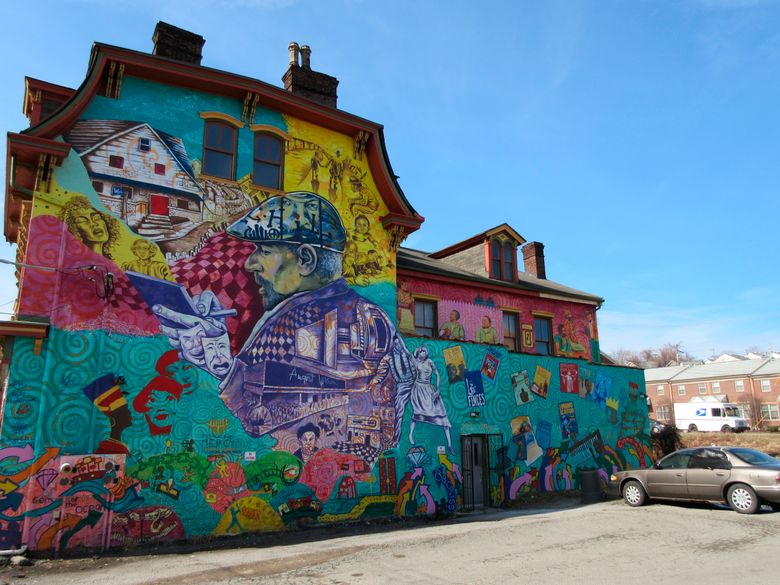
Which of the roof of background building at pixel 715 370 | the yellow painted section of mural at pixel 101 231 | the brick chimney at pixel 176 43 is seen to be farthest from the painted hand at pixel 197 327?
the roof of background building at pixel 715 370

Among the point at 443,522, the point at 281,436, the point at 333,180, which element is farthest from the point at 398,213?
the point at 443,522

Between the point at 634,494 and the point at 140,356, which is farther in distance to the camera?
the point at 634,494

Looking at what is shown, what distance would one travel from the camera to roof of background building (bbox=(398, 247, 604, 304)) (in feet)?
58.5

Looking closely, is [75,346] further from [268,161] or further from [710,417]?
[710,417]

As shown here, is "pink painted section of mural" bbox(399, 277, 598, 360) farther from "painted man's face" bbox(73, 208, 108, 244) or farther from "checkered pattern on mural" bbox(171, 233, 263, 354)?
"painted man's face" bbox(73, 208, 108, 244)

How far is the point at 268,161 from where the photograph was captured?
A: 14266mm

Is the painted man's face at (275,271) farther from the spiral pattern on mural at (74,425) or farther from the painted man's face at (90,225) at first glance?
the spiral pattern on mural at (74,425)

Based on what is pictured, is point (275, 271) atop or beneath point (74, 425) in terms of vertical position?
atop

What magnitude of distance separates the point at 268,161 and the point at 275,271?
293cm

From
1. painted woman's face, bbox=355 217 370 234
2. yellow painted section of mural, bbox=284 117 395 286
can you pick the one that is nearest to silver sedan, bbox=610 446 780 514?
yellow painted section of mural, bbox=284 117 395 286

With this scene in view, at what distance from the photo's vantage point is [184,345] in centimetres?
1217

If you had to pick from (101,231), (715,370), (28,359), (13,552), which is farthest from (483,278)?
(715,370)

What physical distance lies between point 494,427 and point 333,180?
Result: 8719 millimetres

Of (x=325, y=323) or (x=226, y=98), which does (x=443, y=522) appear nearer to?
(x=325, y=323)
